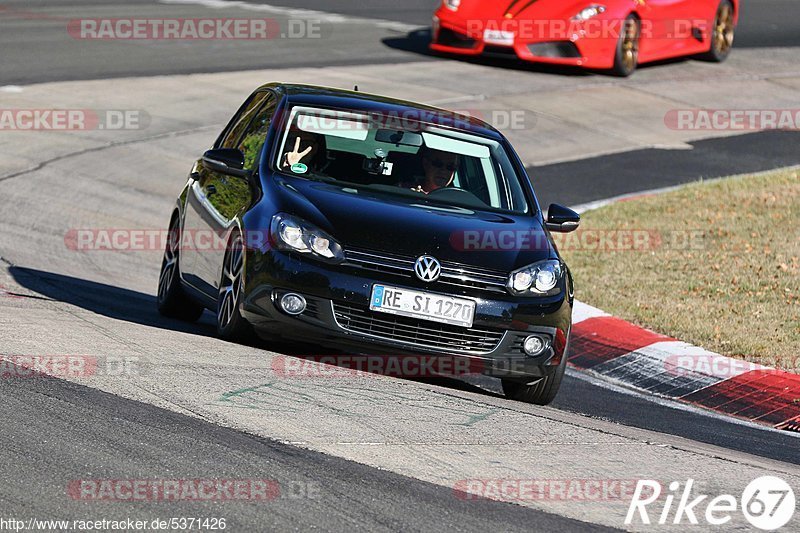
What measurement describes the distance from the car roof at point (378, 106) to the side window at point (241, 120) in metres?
0.18

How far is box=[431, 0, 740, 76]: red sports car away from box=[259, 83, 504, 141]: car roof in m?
11.5

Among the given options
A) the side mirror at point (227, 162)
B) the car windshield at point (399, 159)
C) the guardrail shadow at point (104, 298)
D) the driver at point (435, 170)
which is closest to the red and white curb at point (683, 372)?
the car windshield at point (399, 159)

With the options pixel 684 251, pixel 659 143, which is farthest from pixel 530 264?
pixel 659 143

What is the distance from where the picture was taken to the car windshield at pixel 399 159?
831cm

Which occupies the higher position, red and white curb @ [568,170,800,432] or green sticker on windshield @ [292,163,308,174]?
green sticker on windshield @ [292,163,308,174]

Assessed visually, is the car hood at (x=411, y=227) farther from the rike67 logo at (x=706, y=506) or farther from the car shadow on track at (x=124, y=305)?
the rike67 logo at (x=706, y=506)

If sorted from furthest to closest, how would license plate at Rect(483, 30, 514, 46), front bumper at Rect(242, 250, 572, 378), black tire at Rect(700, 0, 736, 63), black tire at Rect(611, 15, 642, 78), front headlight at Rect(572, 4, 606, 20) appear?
1. black tire at Rect(700, 0, 736, 63)
2. black tire at Rect(611, 15, 642, 78)
3. license plate at Rect(483, 30, 514, 46)
4. front headlight at Rect(572, 4, 606, 20)
5. front bumper at Rect(242, 250, 572, 378)

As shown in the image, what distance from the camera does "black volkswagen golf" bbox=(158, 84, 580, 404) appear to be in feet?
24.2

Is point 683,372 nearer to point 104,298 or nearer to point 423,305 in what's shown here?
point 423,305

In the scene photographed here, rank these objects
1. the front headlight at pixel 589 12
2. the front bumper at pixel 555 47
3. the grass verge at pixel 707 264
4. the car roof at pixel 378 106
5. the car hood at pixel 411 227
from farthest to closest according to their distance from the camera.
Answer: the front bumper at pixel 555 47, the front headlight at pixel 589 12, the grass verge at pixel 707 264, the car roof at pixel 378 106, the car hood at pixel 411 227

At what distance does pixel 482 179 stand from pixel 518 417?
228 centimetres

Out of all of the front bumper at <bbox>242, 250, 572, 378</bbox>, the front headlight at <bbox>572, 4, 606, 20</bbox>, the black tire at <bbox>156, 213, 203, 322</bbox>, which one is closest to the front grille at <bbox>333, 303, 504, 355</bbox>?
the front bumper at <bbox>242, 250, 572, 378</bbox>

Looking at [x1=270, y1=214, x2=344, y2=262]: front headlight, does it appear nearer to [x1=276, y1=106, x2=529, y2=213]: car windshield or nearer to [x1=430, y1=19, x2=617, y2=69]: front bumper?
[x1=276, y1=106, x2=529, y2=213]: car windshield

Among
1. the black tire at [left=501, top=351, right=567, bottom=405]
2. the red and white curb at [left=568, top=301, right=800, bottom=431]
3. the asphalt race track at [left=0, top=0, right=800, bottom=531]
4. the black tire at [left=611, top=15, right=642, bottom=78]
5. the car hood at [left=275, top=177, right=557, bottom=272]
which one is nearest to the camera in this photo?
the asphalt race track at [left=0, top=0, right=800, bottom=531]
